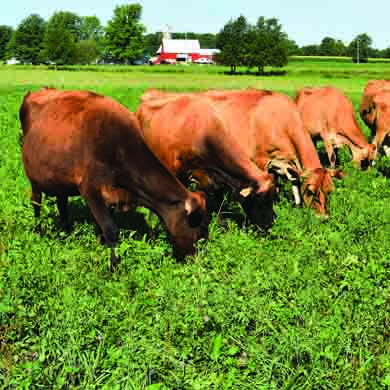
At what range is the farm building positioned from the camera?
6186 inches

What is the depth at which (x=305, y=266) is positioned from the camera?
22.1 feet

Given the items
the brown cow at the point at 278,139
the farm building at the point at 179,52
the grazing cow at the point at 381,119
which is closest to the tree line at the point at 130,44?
the farm building at the point at 179,52

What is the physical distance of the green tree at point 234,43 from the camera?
279ft

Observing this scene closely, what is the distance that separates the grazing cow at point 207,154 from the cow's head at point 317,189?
1.10m

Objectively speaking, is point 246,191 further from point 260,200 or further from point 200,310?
point 200,310

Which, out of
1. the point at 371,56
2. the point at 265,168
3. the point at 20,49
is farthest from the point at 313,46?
the point at 265,168

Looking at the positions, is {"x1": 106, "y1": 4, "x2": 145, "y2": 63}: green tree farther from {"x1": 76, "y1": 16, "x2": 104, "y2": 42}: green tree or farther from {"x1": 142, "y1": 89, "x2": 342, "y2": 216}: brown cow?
{"x1": 142, "y1": 89, "x2": 342, "y2": 216}: brown cow

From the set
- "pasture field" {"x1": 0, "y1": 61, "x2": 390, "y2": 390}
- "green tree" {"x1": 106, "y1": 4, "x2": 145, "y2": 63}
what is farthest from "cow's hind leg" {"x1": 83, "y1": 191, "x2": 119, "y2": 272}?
"green tree" {"x1": 106, "y1": 4, "x2": 145, "y2": 63}

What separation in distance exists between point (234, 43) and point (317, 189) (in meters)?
80.1

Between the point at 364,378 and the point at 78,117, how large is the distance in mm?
4380

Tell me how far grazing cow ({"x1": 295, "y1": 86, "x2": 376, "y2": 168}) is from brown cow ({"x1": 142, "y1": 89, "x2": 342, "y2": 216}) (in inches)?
155

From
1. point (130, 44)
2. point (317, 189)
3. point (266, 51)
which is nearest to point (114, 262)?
point (317, 189)

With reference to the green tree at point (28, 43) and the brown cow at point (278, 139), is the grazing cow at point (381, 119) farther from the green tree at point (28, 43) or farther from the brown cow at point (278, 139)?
the green tree at point (28, 43)

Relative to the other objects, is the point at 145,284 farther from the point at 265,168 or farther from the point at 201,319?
the point at 265,168
